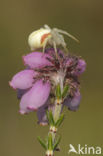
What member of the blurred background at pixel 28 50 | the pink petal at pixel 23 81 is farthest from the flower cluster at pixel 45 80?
the blurred background at pixel 28 50

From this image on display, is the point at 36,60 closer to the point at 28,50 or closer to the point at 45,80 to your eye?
the point at 45,80

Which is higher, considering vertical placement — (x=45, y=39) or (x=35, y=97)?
(x=45, y=39)

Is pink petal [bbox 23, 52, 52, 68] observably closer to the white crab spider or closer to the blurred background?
the white crab spider

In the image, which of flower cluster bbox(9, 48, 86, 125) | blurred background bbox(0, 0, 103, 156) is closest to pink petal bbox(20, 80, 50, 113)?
flower cluster bbox(9, 48, 86, 125)

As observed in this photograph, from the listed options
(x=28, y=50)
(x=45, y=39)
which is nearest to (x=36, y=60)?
(x=45, y=39)

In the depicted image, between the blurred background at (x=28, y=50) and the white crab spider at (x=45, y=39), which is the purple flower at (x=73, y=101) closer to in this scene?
the white crab spider at (x=45, y=39)

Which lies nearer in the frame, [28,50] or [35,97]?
[35,97]
